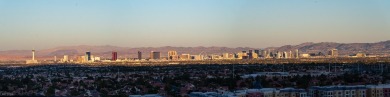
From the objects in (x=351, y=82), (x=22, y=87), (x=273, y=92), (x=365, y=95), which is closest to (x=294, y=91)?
(x=273, y=92)

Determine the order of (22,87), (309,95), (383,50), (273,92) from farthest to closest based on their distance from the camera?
(383,50)
(22,87)
(309,95)
(273,92)

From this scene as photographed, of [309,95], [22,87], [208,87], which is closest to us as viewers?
[309,95]

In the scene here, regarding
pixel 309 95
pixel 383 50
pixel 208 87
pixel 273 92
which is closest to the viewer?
pixel 273 92

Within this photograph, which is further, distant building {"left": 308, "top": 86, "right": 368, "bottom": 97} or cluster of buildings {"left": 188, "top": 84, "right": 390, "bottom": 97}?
distant building {"left": 308, "top": 86, "right": 368, "bottom": 97}

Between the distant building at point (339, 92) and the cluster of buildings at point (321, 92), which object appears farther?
the distant building at point (339, 92)

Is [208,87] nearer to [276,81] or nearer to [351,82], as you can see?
[276,81]

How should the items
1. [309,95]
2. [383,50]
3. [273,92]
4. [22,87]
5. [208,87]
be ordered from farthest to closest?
1. [383,50]
2. [22,87]
3. [208,87]
4. [309,95]
5. [273,92]

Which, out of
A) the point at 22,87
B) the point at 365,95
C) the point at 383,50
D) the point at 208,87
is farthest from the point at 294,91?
the point at 383,50

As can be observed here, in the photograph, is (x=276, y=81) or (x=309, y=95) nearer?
(x=309, y=95)

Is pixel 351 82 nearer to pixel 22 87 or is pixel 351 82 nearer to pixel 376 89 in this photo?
pixel 376 89
